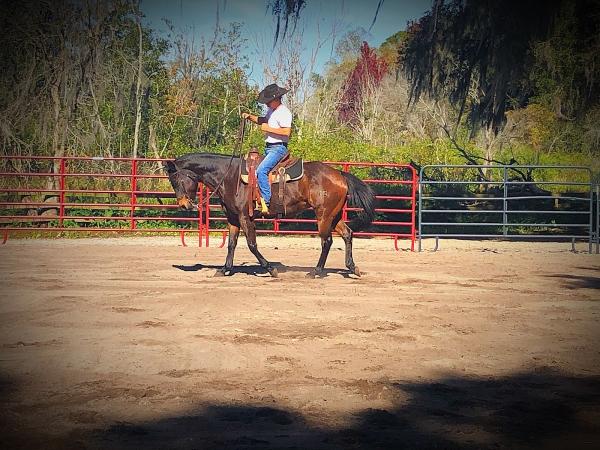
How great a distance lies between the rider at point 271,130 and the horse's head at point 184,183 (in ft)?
3.22

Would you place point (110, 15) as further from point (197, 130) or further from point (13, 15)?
point (197, 130)

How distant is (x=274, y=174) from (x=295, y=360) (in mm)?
4908

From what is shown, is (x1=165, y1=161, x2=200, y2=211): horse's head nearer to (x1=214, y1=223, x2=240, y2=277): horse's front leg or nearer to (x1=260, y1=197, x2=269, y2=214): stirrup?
(x1=214, y1=223, x2=240, y2=277): horse's front leg

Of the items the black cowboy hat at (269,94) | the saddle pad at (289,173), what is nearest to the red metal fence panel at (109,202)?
the saddle pad at (289,173)

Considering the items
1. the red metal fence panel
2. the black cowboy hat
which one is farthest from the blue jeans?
the red metal fence panel

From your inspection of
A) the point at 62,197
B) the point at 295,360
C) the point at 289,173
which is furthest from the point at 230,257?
the point at 62,197

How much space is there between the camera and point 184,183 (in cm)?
1002

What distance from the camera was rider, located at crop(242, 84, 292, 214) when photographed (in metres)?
9.58

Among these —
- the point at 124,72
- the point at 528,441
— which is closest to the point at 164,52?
the point at 124,72

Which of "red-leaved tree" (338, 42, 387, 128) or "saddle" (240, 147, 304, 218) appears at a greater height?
"red-leaved tree" (338, 42, 387, 128)

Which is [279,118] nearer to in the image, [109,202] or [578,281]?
[578,281]

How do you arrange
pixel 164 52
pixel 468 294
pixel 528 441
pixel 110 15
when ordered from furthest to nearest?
pixel 164 52 < pixel 110 15 < pixel 468 294 < pixel 528 441

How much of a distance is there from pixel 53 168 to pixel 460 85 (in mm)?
10718

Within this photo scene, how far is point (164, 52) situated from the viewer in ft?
74.0
